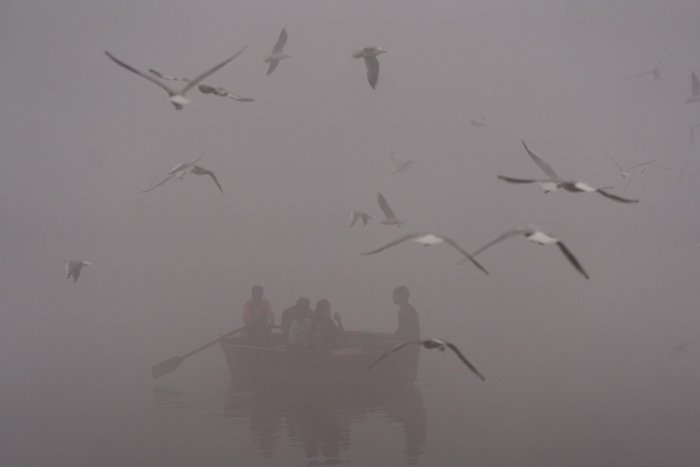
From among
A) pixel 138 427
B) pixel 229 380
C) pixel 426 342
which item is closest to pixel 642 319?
pixel 229 380

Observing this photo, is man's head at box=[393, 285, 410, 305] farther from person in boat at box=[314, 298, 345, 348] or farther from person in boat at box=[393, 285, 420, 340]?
person in boat at box=[314, 298, 345, 348]

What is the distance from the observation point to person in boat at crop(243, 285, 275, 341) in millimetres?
12375

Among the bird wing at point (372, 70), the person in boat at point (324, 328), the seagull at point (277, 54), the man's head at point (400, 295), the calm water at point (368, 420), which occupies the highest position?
the seagull at point (277, 54)

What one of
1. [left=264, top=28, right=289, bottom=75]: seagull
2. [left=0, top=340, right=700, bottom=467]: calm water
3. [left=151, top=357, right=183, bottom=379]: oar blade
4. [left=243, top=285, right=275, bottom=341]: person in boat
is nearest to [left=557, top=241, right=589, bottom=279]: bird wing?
[left=264, top=28, right=289, bottom=75]: seagull

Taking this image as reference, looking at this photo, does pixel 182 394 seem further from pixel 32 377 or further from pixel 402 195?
pixel 402 195

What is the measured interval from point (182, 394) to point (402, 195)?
4200cm

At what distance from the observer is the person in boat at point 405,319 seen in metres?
11.9

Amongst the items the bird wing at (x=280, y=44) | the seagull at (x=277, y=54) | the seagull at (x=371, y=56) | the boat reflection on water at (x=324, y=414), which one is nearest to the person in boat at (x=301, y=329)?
the boat reflection on water at (x=324, y=414)

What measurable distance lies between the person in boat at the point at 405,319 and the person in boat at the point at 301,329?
1.33 meters

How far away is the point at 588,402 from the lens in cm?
1195

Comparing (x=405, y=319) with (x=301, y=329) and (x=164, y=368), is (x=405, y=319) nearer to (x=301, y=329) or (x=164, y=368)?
(x=301, y=329)

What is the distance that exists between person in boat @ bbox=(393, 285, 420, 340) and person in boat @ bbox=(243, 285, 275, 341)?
2.00 m

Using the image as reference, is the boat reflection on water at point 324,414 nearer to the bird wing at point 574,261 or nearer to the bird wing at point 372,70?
the bird wing at point 372,70

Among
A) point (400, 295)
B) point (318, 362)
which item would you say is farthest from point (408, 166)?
point (318, 362)
